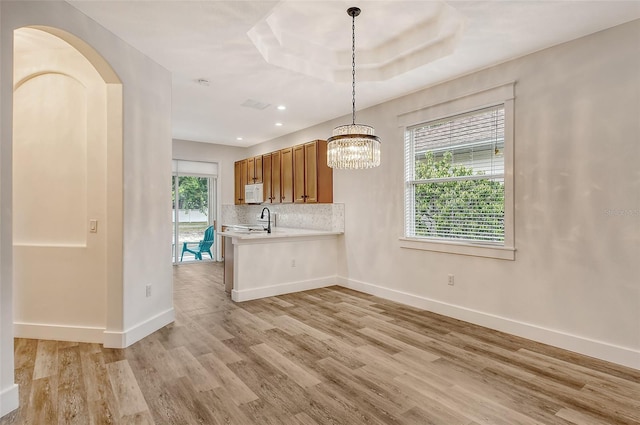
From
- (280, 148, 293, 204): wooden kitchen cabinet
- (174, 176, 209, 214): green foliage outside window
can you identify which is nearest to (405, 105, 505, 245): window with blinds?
(280, 148, 293, 204): wooden kitchen cabinet

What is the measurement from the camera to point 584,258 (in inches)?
115

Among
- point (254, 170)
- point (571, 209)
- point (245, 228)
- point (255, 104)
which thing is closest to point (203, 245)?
point (245, 228)

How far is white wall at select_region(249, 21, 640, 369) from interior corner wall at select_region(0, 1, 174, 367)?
3.11 metres

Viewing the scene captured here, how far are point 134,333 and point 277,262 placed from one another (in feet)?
6.94

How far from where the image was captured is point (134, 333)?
3.13m

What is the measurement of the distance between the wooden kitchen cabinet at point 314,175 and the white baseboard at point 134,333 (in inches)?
112

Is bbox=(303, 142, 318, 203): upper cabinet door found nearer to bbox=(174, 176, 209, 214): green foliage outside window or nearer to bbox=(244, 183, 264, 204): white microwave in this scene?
bbox=(244, 183, 264, 204): white microwave

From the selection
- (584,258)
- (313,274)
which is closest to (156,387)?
(313,274)

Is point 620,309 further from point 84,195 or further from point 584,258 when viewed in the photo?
point 84,195

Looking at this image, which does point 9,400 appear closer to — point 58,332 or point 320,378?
point 58,332

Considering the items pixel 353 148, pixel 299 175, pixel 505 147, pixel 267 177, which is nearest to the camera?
pixel 353 148

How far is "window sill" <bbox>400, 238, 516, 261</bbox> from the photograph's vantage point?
3436 mm

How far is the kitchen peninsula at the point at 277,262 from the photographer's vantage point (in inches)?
181

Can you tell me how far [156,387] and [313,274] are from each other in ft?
10.3
